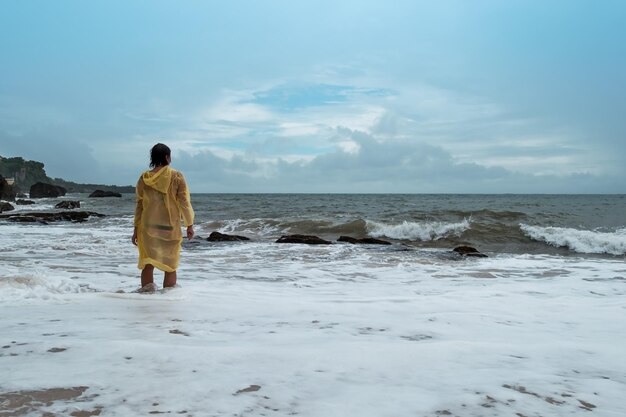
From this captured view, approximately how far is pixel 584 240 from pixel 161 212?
12671 millimetres

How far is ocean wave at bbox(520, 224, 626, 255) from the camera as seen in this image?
1312 cm

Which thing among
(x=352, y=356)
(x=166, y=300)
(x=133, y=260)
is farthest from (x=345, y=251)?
(x=352, y=356)

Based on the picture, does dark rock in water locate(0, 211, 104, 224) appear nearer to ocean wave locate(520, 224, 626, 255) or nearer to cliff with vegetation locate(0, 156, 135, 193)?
ocean wave locate(520, 224, 626, 255)

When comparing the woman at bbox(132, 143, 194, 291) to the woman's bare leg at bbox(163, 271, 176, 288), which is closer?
the woman at bbox(132, 143, 194, 291)

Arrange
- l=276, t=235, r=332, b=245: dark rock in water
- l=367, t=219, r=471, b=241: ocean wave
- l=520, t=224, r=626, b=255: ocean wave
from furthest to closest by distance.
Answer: l=367, t=219, r=471, b=241: ocean wave
l=520, t=224, r=626, b=255: ocean wave
l=276, t=235, r=332, b=245: dark rock in water

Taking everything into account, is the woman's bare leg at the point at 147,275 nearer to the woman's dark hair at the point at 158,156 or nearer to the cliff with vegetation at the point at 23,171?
the woman's dark hair at the point at 158,156

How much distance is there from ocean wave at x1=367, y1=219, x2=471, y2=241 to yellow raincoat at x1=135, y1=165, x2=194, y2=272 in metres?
12.2

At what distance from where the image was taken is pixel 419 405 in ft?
7.32

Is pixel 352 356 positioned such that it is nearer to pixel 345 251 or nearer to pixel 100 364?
pixel 100 364

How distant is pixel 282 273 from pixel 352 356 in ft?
15.9

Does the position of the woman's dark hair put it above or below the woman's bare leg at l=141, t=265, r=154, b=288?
A: above

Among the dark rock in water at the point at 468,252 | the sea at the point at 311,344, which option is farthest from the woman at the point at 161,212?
the dark rock in water at the point at 468,252

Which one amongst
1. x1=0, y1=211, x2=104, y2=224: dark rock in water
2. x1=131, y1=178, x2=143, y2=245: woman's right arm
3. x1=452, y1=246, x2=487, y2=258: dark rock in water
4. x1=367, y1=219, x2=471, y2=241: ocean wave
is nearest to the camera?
x1=131, y1=178, x2=143, y2=245: woman's right arm

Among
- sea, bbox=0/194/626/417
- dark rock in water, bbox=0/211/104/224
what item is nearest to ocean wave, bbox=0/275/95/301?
sea, bbox=0/194/626/417
